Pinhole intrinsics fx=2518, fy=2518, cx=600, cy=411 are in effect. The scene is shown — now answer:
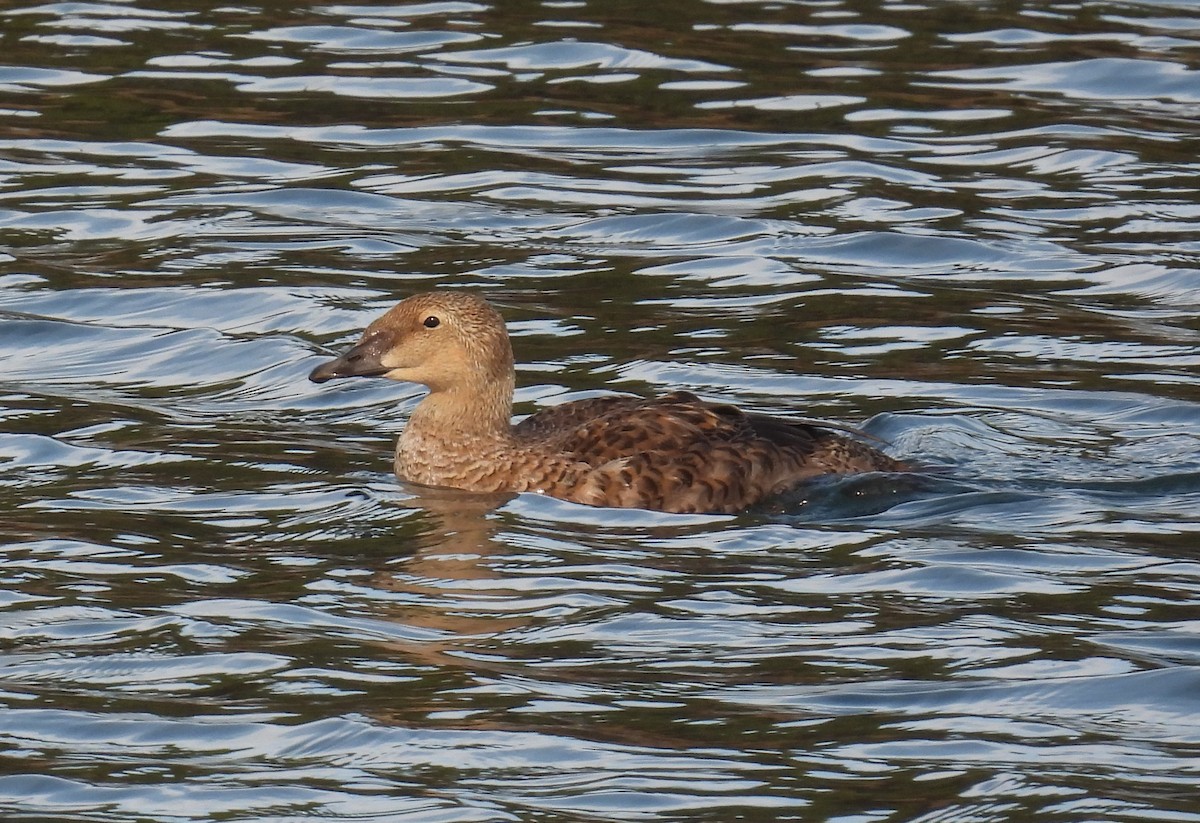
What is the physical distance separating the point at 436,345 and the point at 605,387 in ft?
4.10

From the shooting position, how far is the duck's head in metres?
10.9

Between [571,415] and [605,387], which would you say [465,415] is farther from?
[605,387]

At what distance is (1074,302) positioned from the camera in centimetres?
1298

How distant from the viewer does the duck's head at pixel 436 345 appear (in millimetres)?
10922

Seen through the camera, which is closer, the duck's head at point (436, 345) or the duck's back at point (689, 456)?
the duck's back at point (689, 456)

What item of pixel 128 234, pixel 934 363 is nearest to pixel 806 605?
pixel 934 363

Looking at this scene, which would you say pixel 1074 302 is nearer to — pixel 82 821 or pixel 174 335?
pixel 174 335

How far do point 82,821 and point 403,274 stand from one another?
7310 mm

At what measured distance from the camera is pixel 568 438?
34.6 ft

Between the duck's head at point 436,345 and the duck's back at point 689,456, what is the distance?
2.00ft

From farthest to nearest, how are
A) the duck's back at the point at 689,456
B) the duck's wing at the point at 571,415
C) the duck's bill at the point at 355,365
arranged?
the duck's bill at the point at 355,365 → the duck's wing at the point at 571,415 → the duck's back at the point at 689,456

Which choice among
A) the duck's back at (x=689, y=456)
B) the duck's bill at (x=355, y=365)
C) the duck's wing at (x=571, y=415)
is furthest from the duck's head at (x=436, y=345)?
the duck's back at (x=689, y=456)

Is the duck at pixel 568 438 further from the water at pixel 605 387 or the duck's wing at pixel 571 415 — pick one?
the water at pixel 605 387

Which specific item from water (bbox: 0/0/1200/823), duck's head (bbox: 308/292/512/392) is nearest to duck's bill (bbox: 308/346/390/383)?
duck's head (bbox: 308/292/512/392)
